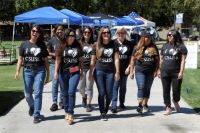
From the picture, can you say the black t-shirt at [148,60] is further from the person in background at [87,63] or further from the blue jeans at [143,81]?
A: the person in background at [87,63]

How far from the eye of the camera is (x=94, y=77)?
9625mm

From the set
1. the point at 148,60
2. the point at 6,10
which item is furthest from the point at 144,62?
the point at 6,10

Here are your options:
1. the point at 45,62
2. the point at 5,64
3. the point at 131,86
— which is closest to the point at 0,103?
the point at 45,62

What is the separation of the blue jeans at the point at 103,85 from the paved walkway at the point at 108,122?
369 mm

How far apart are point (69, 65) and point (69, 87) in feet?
1.26

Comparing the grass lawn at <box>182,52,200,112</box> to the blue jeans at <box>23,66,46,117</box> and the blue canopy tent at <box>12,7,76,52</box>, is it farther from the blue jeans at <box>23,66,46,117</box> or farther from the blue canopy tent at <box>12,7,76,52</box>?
the blue canopy tent at <box>12,7,76,52</box>

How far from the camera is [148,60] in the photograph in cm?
1004

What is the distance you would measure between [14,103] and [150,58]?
3.66 metres

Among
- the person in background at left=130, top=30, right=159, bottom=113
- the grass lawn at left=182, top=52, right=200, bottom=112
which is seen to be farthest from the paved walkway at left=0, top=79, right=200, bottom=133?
the grass lawn at left=182, top=52, right=200, bottom=112

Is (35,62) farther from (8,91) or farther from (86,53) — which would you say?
(8,91)

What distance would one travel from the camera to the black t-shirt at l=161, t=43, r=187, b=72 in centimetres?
991

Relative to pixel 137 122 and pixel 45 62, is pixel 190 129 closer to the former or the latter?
pixel 137 122

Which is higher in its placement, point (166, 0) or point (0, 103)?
point (166, 0)

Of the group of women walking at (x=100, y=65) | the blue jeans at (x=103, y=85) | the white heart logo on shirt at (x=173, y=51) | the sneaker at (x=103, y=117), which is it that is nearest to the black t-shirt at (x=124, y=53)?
the group of women walking at (x=100, y=65)
